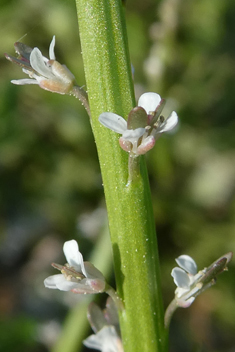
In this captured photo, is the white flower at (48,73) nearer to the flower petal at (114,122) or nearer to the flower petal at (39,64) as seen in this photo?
the flower petal at (39,64)

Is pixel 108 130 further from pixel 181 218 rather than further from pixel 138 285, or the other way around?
pixel 181 218

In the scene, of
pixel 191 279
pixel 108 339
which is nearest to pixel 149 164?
pixel 108 339

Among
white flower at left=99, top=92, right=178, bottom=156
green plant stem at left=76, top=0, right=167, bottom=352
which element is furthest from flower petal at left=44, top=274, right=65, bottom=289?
white flower at left=99, top=92, right=178, bottom=156

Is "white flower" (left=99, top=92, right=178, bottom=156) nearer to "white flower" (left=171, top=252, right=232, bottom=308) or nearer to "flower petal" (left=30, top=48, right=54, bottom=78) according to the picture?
"flower petal" (left=30, top=48, right=54, bottom=78)

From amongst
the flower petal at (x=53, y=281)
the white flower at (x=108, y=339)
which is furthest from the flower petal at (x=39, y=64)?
the white flower at (x=108, y=339)

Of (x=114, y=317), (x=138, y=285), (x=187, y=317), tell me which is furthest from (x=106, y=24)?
(x=187, y=317)

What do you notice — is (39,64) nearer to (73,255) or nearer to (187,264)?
(73,255)
